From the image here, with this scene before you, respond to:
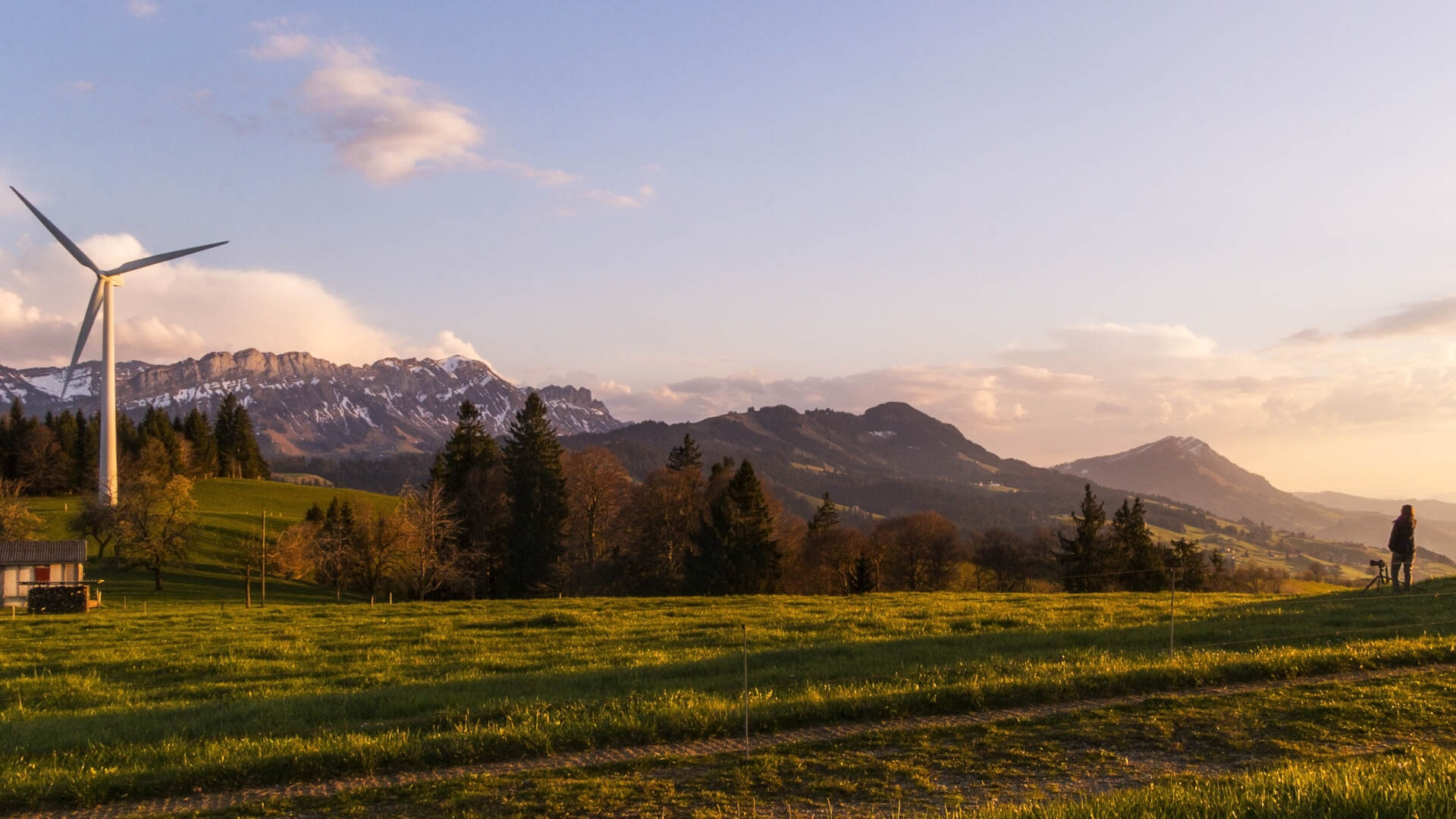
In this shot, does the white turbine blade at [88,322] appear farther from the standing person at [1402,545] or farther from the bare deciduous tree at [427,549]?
the standing person at [1402,545]

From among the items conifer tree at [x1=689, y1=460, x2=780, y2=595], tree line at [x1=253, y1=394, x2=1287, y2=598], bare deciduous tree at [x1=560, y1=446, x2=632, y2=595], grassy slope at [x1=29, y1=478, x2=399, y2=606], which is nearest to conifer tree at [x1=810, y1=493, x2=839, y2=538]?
tree line at [x1=253, y1=394, x2=1287, y2=598]

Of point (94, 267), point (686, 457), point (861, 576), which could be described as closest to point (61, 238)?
point (94, 267)

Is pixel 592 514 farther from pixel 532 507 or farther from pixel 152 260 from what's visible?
pixel 152 260

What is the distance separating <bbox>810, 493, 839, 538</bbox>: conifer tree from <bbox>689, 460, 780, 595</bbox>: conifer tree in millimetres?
26491

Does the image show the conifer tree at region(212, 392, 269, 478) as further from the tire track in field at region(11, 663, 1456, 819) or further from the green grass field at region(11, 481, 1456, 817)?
the tire track in field at region(11, 663, 1456, 819)

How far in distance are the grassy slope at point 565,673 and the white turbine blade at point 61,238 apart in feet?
231

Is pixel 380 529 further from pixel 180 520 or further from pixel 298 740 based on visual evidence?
pixel 298 740

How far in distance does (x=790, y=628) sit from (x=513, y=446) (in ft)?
209

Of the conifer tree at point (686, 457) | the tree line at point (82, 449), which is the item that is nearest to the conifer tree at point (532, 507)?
the conifer tree at point (686, 457)

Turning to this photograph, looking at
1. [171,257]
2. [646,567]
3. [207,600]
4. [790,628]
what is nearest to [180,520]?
[207,600]

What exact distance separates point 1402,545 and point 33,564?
280 ft

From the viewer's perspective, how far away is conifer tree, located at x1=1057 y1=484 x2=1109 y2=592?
3369 inches

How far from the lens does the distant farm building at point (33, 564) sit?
66750mm

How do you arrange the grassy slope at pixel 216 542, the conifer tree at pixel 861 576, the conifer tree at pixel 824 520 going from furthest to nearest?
the conifer tree at pixel 824 520 < the conifer tree at pixel 861 576 < the grassy slope at pixel 216 542
